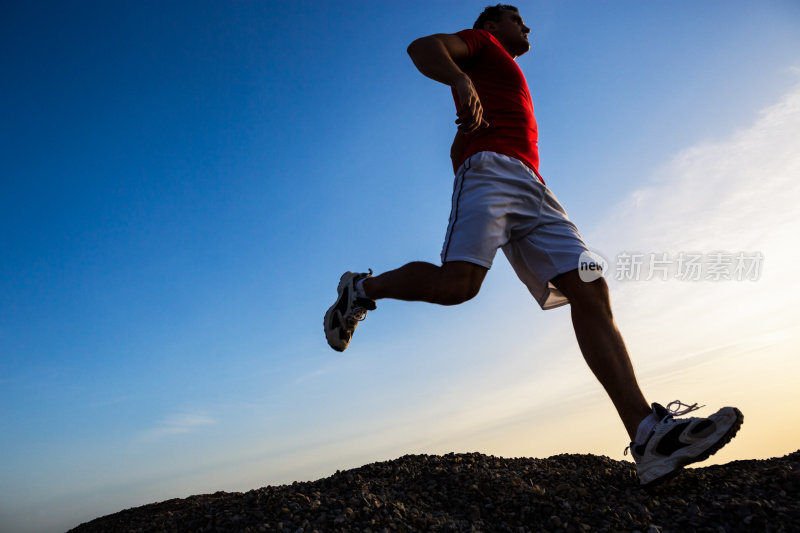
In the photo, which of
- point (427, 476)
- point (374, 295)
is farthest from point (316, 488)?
point (374, 295)

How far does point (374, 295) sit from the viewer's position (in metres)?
3.34

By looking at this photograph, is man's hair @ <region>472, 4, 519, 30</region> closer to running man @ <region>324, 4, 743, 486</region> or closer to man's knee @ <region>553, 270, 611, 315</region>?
running man @ <region>324, 4, 743, 486</region>

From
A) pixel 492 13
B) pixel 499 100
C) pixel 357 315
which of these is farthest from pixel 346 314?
pixel 492 13

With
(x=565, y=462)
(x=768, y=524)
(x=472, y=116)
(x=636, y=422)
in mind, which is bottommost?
(x=768, y=524)

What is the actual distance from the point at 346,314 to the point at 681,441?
2.02 m

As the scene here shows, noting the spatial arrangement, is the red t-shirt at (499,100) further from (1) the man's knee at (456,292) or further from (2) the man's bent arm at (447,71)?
(1) the man's knee at (456,292)

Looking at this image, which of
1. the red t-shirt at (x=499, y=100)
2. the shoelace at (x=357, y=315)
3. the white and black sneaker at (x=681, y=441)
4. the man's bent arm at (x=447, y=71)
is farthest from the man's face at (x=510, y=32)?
the white and black sneaker at (x=681, y=441)

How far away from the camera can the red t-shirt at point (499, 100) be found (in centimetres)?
340

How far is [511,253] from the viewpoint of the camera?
3516 millimetres

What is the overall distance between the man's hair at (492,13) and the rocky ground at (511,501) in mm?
3323

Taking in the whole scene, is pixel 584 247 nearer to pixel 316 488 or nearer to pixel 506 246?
pixel 506 246

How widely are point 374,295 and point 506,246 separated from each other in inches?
36.9

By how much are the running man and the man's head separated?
565 millimetres

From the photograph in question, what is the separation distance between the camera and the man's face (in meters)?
4.05
